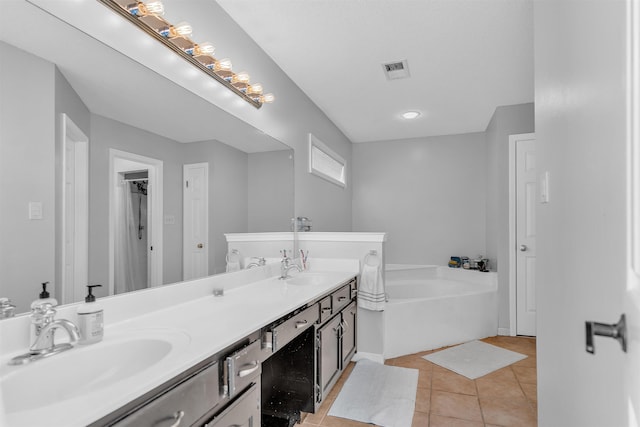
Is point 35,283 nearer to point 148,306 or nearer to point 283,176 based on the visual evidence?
point 148,306

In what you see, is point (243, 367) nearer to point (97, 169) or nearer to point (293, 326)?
point (293, 326)

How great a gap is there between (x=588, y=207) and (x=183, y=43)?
165cm

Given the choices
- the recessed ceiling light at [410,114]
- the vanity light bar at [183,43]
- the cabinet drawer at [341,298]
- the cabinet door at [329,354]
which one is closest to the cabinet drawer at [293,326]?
the cabinet door at [329,354]

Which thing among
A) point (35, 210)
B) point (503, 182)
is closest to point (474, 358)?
point (503, 182)

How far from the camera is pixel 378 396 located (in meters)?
2.26

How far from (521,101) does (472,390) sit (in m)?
2.70

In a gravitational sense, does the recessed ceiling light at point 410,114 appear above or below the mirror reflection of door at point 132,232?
above

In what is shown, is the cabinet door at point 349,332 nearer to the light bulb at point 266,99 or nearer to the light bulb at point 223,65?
the light bulb at point 266,99

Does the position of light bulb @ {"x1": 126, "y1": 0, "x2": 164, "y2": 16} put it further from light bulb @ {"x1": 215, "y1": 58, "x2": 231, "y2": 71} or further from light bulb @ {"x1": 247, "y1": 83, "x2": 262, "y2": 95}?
light bulb @ {"x1": 247, "y1": 83, "x2": 262, "y2": 95}

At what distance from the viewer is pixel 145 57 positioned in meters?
1.44

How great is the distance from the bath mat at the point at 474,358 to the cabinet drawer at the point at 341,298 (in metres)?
1.03

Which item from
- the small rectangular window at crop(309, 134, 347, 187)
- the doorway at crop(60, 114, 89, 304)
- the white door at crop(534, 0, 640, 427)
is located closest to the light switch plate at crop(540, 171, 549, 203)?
the white door at crop(534, 0, 640, 427)

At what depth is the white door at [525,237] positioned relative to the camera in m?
3.41

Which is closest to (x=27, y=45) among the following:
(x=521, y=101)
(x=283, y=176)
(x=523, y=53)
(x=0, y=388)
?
(x=0, y=388)
